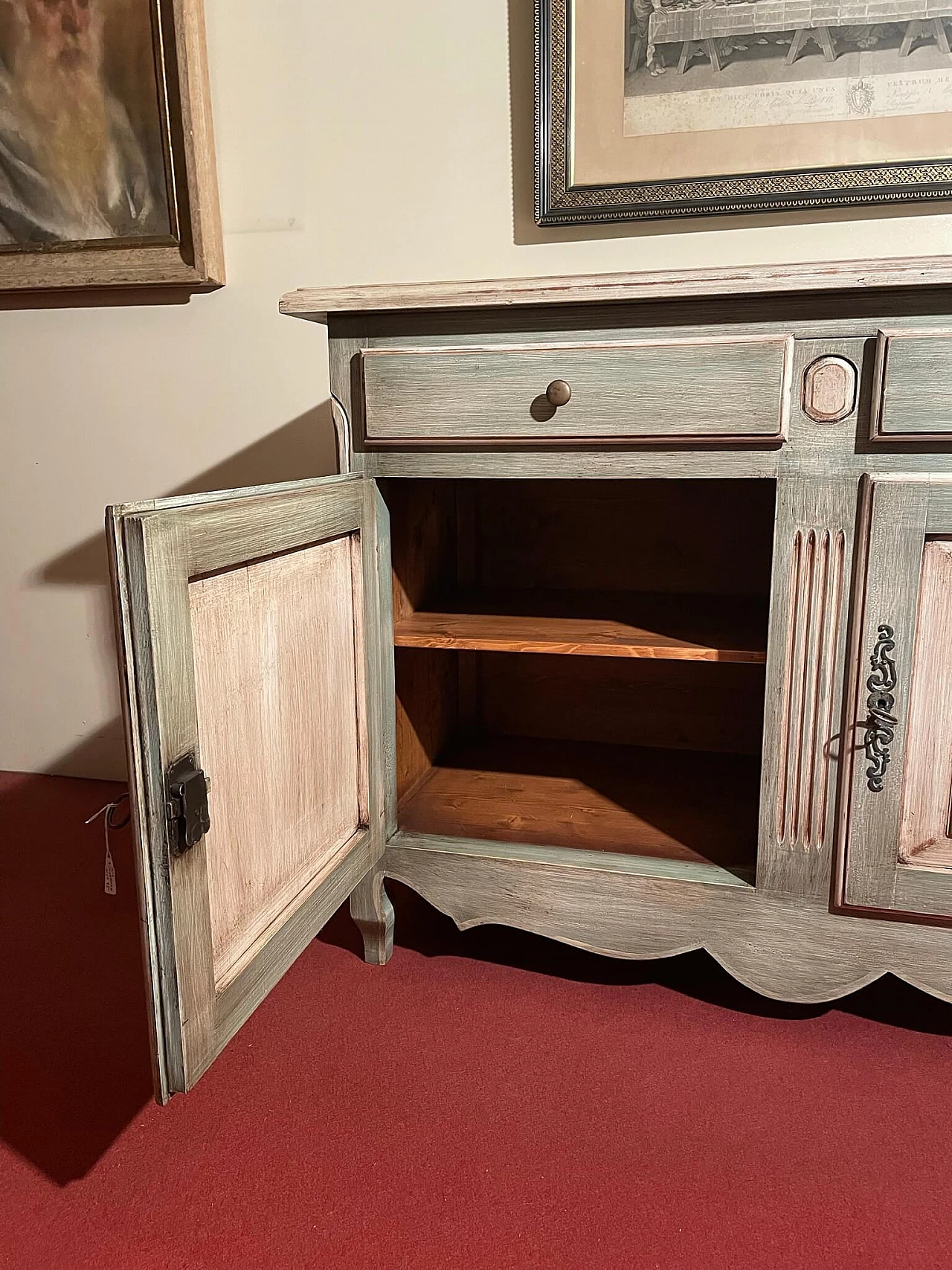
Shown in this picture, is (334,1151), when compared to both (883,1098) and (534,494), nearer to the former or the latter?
(883,1098)

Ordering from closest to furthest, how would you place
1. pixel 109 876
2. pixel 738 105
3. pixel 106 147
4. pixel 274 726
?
pixel 109 876 → pixel 274 726 → pixel 738 105 → pixel 106 147

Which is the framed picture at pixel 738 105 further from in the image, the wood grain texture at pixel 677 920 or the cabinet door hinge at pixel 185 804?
the cabinet door hinge at pixel 185 804

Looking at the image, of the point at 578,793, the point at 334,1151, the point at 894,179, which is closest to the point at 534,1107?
the point at 334,1151

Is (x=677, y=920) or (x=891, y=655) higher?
(x=891, y=655)

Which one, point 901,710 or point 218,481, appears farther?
point 218,481

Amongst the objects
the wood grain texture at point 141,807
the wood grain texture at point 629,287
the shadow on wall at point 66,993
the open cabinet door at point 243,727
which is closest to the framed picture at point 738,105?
the wood grain texture at point 629,287

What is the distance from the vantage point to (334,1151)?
38.7 inches

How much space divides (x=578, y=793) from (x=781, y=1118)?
1.75 feet

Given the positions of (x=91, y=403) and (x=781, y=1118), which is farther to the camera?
(x=91, y=403)

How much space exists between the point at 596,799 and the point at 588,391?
63 centimetres

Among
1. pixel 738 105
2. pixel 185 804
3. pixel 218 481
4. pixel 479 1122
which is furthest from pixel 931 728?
pixel 218 481

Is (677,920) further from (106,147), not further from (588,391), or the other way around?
(106,147)

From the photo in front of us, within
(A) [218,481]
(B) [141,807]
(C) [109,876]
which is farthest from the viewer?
(A) [218,481]

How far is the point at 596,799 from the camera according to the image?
4.67 feet
